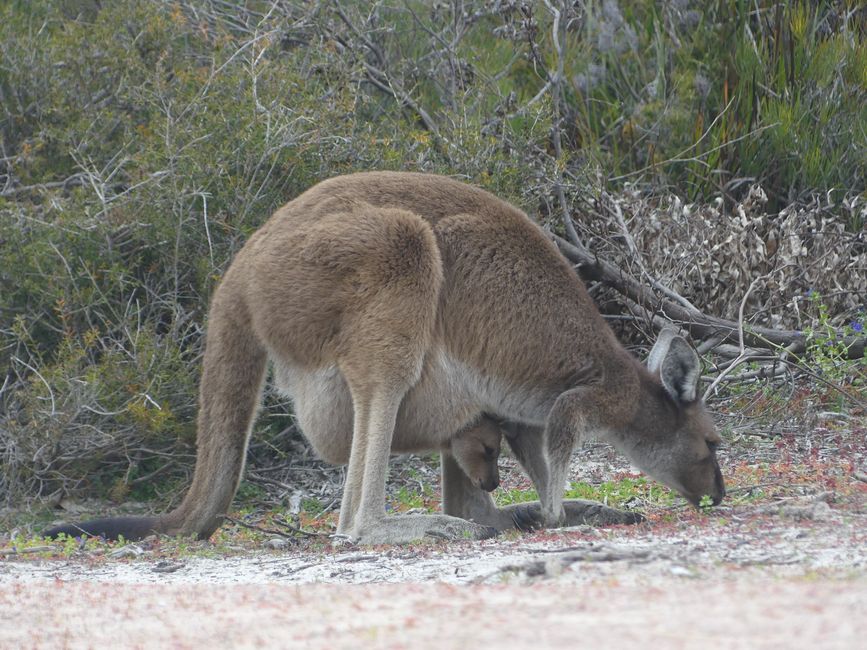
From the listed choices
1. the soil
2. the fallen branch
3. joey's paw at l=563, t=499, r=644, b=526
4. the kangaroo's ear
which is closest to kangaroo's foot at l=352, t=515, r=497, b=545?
the soil

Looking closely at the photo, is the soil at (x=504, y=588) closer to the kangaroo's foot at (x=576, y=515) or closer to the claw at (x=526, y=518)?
the kangaroo's foot at (x=576, y=515)

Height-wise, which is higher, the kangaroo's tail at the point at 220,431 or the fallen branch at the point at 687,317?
the fallen branch at the point at 687,317

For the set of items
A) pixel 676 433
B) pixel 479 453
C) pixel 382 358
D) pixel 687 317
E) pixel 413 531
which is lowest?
pixel 413 531

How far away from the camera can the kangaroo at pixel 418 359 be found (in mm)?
4742

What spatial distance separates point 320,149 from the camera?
6.71 meters

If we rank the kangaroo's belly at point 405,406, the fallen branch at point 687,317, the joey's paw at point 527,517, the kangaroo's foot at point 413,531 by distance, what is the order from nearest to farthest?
the kangaroo's foot at point 413,531 → the kangaroo's belly at point 405,406 → the joey's paw at point 527,517 → the fallen branch at point 687,317

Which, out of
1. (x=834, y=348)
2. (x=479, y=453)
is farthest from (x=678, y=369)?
(x=834, y=348)

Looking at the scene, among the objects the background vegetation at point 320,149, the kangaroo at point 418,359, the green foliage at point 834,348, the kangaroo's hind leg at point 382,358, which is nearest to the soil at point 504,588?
the kangaroo's hind leg at point 382,358

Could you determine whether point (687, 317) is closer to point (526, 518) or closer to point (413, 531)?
point (526, 518)

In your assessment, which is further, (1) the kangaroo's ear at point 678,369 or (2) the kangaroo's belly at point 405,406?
(1) the kangaroo's ear at point 678,369

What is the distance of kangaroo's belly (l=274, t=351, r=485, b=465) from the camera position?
4867 millimetres

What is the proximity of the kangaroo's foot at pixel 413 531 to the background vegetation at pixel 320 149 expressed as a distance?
1.62 m

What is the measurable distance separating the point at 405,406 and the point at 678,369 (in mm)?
1142

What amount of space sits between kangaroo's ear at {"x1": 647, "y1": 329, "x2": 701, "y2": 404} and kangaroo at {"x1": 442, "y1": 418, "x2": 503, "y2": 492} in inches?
29.2
